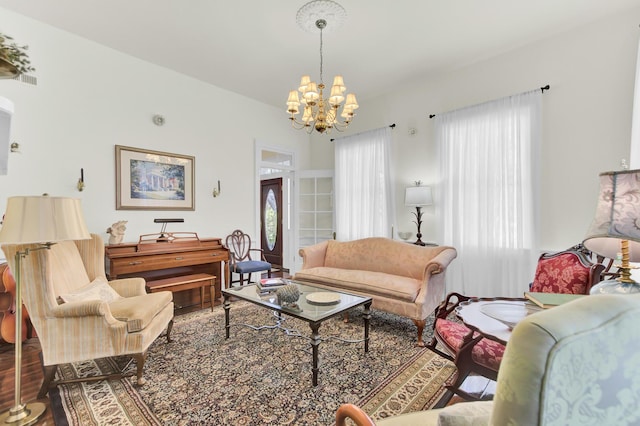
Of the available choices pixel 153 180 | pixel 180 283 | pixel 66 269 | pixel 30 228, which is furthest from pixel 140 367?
pixel 153 180

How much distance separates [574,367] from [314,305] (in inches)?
77.8

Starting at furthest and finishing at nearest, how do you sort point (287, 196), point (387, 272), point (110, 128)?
point (287, 196) → point (387, 272) → point (110, 128)

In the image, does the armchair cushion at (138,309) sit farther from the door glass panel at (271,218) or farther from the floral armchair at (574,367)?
the door glass panel at (271,218)

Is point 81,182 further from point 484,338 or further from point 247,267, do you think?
point 484,338

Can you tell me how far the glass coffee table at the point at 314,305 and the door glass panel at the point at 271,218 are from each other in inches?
145

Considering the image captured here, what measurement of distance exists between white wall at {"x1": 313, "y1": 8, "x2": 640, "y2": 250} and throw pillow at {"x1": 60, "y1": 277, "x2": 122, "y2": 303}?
4382 mm

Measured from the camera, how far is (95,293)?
2273 millimetres

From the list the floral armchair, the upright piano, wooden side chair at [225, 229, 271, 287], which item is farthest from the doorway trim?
the floral armchair

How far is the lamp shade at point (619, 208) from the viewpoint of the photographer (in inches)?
40.5

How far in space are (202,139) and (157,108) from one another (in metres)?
0.68

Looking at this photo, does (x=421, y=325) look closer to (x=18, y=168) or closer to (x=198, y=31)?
(x=198, y=31)

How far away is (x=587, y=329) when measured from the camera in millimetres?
543

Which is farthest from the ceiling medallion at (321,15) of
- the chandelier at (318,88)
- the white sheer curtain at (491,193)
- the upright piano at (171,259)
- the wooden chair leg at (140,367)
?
the wooden chair leg at (140,367)

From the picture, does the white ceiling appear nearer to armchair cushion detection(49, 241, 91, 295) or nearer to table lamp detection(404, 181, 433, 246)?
table lamp detection(404, 181, 433, 246)
